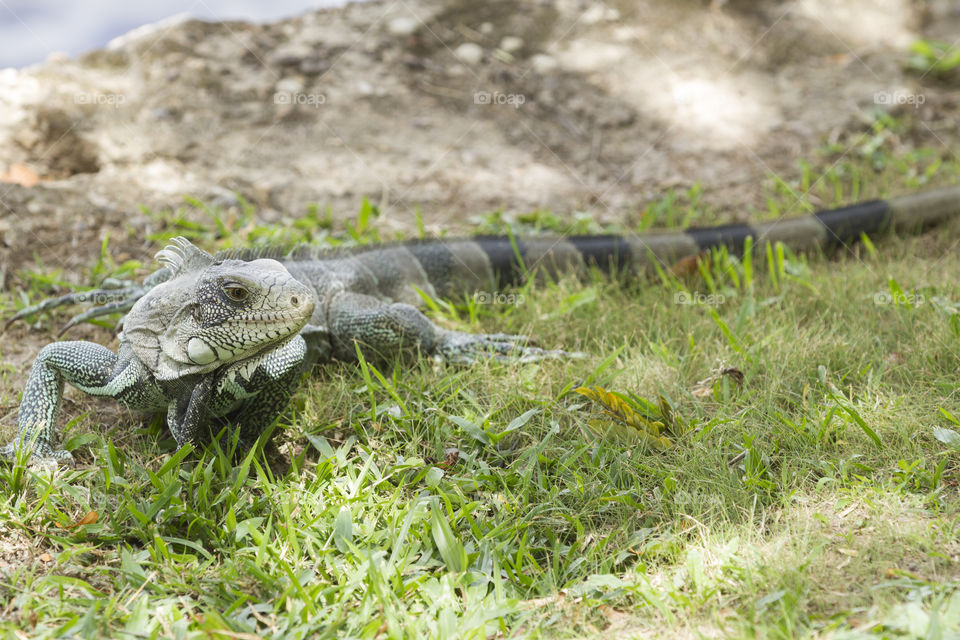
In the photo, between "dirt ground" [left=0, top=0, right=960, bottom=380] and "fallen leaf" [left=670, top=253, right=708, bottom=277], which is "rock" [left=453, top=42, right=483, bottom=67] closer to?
"dirt ground" [left=0, top=0, right=960, bottom=380]

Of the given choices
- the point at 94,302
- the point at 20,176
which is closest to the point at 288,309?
the point at 94,302

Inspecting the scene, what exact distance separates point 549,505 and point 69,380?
224 centimetres

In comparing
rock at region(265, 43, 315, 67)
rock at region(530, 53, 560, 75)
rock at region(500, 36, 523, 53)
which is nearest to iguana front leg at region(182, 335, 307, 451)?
rock at region(265, 43, 315, 67)

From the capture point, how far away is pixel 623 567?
119 inches

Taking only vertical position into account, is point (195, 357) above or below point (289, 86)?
below

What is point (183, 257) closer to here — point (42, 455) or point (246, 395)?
point (246, 395)

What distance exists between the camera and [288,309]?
10.4 feet

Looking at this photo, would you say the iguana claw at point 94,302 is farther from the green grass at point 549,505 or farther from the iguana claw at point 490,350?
the iguana claw at point 490,350

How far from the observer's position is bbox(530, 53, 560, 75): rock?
7.88 metres

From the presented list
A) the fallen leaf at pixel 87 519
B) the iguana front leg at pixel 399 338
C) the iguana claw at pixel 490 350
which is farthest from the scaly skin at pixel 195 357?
the iguana claw at pixel 490 350

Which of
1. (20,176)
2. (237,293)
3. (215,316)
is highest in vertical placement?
(237,293)

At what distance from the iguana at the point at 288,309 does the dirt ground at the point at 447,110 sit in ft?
2.90

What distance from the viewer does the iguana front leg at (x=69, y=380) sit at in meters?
3.52

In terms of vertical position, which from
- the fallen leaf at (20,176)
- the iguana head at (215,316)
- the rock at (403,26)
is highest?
the rock at (403,26)
